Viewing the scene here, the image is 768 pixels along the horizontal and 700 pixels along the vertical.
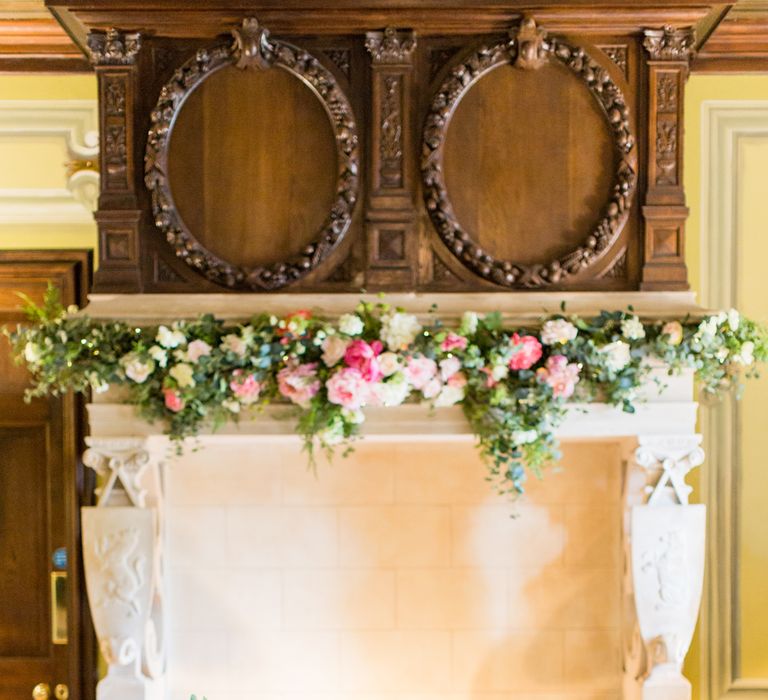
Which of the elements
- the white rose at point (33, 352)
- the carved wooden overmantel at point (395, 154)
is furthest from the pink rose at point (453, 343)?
the white rose at point (33, 352)

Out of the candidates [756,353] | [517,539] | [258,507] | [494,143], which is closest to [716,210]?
[756,353]

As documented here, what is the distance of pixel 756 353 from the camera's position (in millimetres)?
2387

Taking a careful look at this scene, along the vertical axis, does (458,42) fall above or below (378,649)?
above

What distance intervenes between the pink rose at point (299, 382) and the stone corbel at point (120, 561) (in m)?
0.47

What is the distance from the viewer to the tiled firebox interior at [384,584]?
2.83 m

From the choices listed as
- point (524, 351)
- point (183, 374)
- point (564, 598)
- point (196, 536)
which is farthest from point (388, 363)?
point (564, 598)

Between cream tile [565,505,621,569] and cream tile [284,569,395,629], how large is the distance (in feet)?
2.01

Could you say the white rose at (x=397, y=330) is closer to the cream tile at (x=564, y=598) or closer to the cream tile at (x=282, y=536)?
the cream tile at (x=282, y=536)

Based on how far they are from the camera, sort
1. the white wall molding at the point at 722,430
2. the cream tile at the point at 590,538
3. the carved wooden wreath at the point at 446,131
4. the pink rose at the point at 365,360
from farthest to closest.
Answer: the white wall molding at the point at 722,430, the cream tile at the point at 590,538, the carved wooden wreath at the point at 446,131, the pink rose at the point at 365,360

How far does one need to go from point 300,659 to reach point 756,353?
5.71 ft

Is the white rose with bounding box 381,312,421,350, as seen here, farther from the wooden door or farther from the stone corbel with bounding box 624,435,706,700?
the wooden door

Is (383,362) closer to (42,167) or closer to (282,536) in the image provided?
(282,536)

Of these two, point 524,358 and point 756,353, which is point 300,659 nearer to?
point 524,358

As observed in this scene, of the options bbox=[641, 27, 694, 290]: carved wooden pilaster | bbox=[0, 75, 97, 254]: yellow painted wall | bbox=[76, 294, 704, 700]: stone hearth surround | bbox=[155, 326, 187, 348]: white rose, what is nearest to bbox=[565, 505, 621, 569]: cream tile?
bbox=[76, 294, 704, 700]: stone hearth surround
